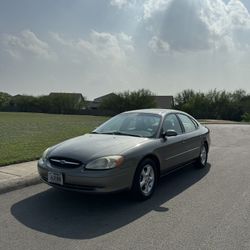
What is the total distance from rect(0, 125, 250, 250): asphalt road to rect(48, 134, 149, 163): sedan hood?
79cm

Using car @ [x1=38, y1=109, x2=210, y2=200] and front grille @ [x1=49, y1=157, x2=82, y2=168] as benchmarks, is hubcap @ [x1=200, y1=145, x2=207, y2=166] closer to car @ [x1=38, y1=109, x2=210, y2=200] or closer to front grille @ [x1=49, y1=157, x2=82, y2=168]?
car @ [x1=38, y1=109, x2=210, y2=200]

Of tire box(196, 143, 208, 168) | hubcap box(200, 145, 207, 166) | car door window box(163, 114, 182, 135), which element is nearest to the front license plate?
car door window box(163, 114, 182, 135)

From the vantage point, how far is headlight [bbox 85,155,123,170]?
4859mm

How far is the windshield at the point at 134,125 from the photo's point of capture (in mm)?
6152

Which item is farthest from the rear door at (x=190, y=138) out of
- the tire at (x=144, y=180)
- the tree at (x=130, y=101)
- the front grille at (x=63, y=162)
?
the tree at (x=130, y=101)

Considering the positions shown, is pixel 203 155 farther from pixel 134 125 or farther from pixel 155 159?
pixel 155 159

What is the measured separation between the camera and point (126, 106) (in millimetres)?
61750

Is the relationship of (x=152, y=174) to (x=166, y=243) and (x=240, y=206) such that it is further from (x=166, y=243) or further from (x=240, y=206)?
(x=166, y=243)

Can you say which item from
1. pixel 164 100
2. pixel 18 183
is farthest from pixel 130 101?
pixel 18 183

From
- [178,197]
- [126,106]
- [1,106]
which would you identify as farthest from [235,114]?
[178,197]

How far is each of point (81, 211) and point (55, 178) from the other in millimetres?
623

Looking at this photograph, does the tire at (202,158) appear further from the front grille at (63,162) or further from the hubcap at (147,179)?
the front grille at (63,162)

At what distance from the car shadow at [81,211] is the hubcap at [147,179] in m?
0.18

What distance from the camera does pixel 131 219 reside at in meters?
4.62
